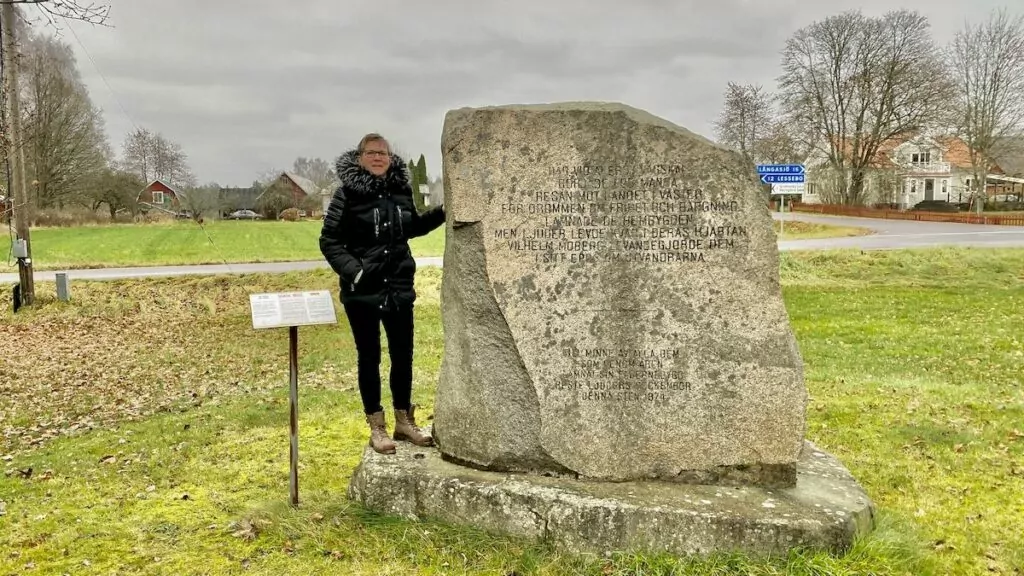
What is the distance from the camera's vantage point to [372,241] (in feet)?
16.4

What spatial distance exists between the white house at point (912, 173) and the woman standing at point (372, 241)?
46.2m

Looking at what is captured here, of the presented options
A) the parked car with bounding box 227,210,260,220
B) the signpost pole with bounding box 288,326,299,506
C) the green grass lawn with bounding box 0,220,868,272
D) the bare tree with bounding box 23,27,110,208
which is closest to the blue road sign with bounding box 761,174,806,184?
the green grass lawn with bounding box 0,220,868,272

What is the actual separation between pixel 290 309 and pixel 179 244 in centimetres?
2434

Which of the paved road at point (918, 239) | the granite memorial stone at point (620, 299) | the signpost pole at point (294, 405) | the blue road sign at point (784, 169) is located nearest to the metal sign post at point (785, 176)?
the blue road sign at point (784, 169)

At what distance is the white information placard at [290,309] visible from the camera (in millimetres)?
4758

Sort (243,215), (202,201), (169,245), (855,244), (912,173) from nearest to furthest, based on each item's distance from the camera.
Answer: (855,244) < (169,245) < (202,201) < (243,215) < (912,173)

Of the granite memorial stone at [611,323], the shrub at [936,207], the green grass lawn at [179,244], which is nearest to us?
the granite memorial stone at [611,323]

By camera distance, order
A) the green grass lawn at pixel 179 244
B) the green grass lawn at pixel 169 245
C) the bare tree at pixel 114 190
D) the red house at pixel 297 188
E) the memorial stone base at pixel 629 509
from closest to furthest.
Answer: the memorial stone base at pixel 629 509
the green grass lawn at pixel 169 245
the green grass lawn at pixel 179 244
the bare tree at pixel 114 190
the red house at pixel 297 188

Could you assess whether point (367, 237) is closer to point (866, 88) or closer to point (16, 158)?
point (16, 158)

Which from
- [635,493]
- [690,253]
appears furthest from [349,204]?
[635,493]

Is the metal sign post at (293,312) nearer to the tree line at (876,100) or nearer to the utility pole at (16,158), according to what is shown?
the utility pole at (16,158)

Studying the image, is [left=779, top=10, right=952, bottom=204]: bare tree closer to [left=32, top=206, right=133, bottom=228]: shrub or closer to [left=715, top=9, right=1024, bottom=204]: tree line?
[left=715, top=9, right=1024, bottom=204]: tree line

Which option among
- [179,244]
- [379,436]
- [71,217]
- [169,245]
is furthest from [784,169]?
[71,217]

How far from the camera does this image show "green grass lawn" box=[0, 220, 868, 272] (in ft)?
75.0
